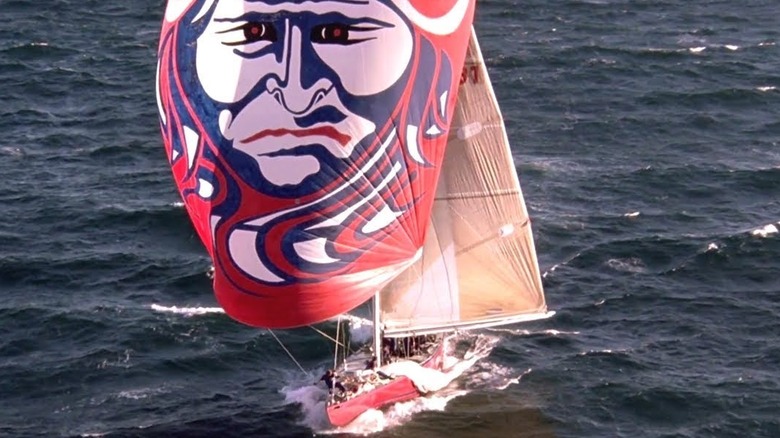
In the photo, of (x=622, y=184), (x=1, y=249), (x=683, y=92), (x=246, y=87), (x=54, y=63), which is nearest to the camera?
(x=246, y=87)

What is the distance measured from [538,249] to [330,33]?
31258 millimetres

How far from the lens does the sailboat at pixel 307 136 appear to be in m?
66.2

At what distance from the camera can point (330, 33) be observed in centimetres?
6644

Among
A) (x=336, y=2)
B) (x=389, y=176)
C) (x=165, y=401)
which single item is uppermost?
(x=336, y=2)

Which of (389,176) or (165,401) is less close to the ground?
(389,176)

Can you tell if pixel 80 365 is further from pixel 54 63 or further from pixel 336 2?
pixel 54 63

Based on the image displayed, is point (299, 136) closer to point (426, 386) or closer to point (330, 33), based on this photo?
point (330, 33)

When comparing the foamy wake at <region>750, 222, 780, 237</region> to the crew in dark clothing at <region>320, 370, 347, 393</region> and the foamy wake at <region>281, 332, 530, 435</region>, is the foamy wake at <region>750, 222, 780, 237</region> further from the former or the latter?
the crew in dark clothing at <region>320, 370, 347, 393</region>

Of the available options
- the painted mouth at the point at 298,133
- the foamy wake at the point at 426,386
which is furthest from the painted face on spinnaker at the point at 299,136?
the foamy wake at the point at 426,386

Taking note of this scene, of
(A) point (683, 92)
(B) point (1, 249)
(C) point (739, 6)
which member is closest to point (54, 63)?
(B) point (1, 249)

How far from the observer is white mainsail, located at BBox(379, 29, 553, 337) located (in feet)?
250

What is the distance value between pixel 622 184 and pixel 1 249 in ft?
121

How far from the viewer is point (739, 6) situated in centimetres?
13775

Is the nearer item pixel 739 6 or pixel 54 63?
pixel 54 63
